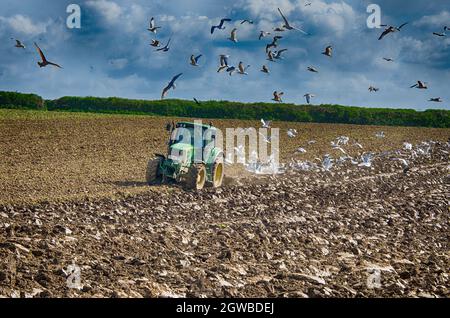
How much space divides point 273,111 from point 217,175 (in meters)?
47.4

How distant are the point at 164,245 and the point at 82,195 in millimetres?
6477

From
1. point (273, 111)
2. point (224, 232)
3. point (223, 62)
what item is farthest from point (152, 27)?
point (273, 111)

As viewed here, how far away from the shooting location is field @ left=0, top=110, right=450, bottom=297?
10.1 m

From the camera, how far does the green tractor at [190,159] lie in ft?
66.9

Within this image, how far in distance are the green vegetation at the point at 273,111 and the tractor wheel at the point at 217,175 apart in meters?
45.2

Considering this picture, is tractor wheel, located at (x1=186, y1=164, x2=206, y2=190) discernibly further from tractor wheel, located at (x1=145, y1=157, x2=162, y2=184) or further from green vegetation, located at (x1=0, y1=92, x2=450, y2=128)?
green vegetation, located at (x1=0, y1=92, x2=450, y2=128)

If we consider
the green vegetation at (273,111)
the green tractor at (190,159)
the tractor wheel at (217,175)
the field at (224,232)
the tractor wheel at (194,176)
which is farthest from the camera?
the green vegetation at (273,111)

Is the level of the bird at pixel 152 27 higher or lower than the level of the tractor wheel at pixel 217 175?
higher

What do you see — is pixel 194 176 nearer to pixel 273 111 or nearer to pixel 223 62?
pixel 223 62

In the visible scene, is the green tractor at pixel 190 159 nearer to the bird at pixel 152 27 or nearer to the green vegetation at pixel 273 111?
the bird at pixel 152 27

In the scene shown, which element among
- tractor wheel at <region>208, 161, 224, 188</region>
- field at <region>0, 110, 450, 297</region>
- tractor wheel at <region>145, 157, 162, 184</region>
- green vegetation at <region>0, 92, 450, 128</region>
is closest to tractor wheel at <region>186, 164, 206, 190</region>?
field at <region>0, 110, 450, 297</region>

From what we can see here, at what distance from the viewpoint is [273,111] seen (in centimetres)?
6850

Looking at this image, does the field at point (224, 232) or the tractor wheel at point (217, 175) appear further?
the tractor wheel at point (217, 175)

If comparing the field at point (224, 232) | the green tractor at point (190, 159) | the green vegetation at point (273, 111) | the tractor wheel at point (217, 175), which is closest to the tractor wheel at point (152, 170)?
the green tractor at point (190, 159)
